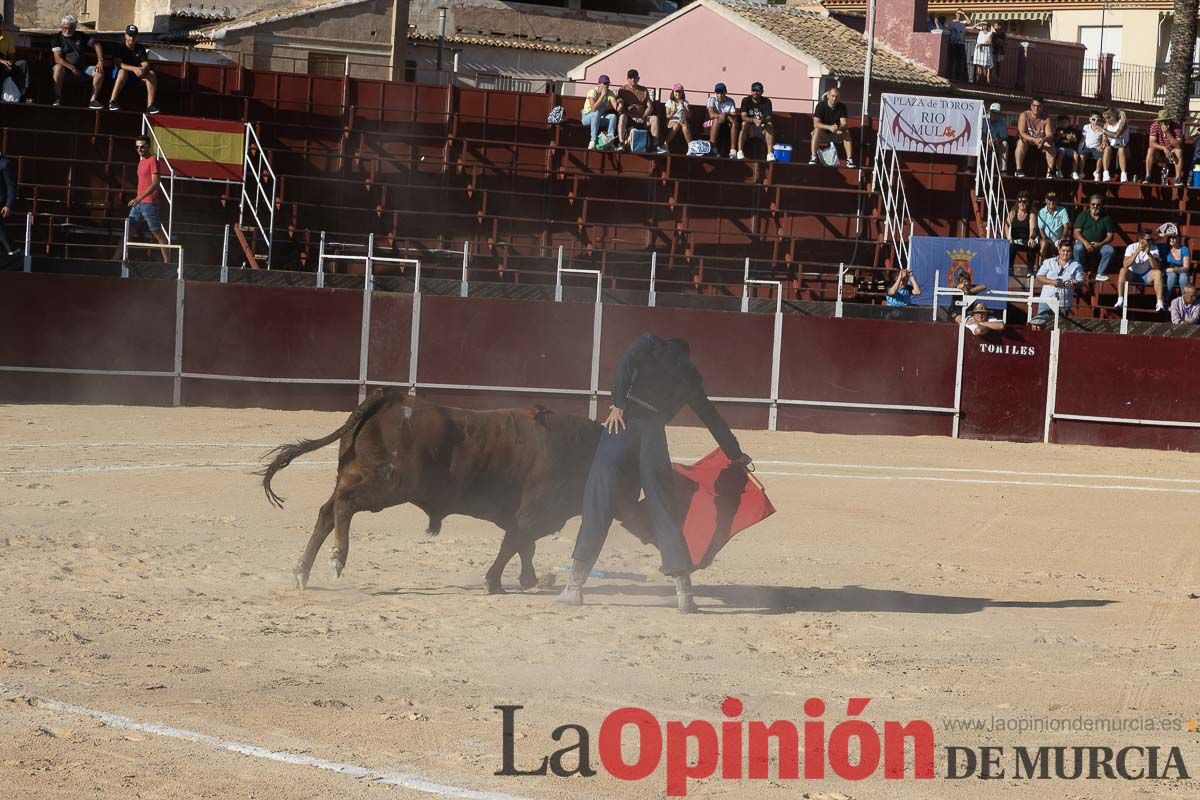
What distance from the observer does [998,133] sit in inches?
1020

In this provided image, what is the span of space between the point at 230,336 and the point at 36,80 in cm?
676

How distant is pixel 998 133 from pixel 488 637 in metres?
20.1

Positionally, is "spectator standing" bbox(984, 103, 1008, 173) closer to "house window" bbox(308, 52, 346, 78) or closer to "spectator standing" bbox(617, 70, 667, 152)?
"spectator standing" bbox(617, 70, 667, 152)

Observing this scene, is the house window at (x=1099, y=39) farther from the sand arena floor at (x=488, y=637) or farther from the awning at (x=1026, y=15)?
the sand arena floor at (x=488, y=637)

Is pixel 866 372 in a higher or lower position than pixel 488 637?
higher

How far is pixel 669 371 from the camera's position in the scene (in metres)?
8.48

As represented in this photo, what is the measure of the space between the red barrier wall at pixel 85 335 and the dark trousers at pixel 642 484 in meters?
11.3

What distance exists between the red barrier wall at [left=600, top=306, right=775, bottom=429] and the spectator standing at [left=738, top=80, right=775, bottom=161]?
18.6ft

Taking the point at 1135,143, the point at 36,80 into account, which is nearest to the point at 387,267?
the point at 36,80

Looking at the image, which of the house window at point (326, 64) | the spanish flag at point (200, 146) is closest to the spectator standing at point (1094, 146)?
the spanish flag at point (200, 146)

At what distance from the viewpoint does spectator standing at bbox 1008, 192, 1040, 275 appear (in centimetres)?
2325

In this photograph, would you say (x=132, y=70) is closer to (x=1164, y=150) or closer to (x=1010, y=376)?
(x=1010, y=376)

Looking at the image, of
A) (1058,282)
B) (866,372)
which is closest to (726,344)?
(866,372)

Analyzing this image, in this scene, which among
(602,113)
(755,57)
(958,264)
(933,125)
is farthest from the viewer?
(755,57)
